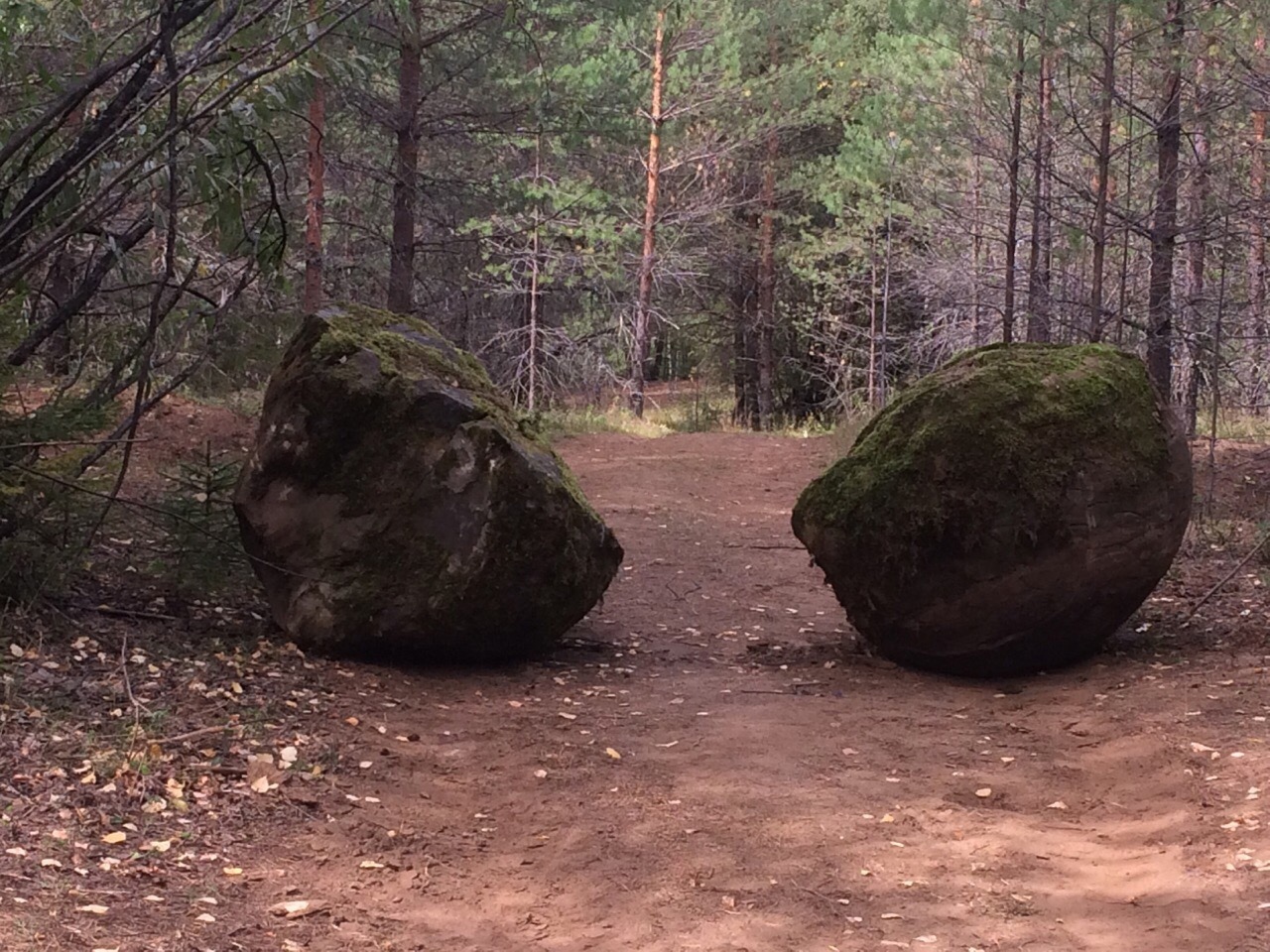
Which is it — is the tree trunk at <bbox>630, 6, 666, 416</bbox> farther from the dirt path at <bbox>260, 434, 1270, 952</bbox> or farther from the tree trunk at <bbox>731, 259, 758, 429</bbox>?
the dirt path at <bbox>260, 434, 1270, 952</bbox>

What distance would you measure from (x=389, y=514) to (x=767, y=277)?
19.0 m

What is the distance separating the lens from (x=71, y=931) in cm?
306

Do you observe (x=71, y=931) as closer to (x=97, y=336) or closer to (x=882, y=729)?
(x=882, y=729)

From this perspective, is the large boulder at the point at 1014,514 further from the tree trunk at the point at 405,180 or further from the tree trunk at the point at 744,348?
the tree trunk at the point at 744,348

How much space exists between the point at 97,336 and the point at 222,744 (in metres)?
3.44

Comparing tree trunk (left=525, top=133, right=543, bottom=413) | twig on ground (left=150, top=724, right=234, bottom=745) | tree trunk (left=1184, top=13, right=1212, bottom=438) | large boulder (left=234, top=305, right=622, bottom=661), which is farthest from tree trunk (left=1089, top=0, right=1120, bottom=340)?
tree trunk (left=525, top=133, right=543, bottom=413)

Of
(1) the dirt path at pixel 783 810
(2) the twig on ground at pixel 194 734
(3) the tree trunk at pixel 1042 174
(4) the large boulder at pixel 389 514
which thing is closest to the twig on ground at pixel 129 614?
(4) the large boulder at pixel 389 514

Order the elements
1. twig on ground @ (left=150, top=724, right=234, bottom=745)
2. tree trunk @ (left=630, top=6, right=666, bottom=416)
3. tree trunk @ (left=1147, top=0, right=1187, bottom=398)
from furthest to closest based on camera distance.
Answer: tree trunk @ (left=630, top=6, right=666, bottom=416)
tree trunk @ (left=1147, top=0, right=1187, bottom=398)
twig on ground @ (left=150, top=724, right=234, bottom=745)

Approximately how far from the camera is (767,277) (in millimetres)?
24141

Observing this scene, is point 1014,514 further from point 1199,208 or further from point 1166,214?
point 1199,208

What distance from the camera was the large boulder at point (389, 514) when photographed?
610 cm

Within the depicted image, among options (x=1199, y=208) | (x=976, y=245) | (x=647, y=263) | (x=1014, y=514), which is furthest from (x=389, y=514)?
(x=647, y=263)

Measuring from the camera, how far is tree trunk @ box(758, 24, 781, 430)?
909 inches

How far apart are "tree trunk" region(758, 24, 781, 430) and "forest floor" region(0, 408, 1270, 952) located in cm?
1673
